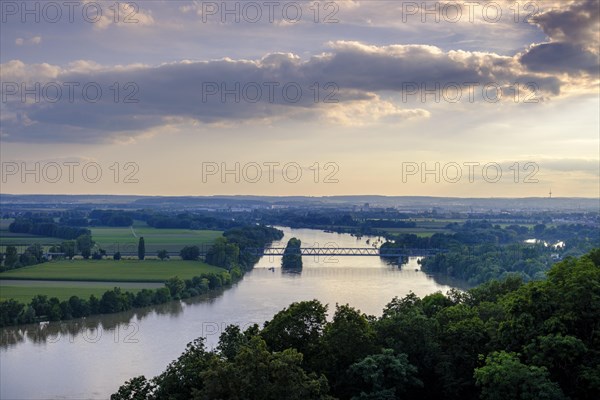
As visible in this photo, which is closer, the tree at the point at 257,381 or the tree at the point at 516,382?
the tree at the point at 257,381

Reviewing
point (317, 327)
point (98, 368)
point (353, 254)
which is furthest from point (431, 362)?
point (353, 254)

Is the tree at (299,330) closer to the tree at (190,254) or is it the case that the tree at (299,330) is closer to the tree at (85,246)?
the tree at (190,254)

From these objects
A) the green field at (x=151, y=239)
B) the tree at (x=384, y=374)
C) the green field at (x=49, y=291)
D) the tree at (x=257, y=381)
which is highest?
the tree at (x=257, y=381)

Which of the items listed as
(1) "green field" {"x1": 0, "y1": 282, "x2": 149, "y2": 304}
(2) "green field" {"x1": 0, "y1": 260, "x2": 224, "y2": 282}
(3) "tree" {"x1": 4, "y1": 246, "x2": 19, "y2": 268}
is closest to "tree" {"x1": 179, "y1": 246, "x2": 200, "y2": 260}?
(2) "green field" {"x1": 0, "y1": 260, "x2": 224, "y2": 282}

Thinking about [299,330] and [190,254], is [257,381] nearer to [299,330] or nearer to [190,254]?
[299,330]

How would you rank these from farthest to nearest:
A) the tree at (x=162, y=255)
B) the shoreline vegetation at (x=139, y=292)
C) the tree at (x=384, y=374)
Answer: the tree at (x=162, y=255) → the shoreline vegetation at (x=139, y=292) → the tree at (x=384, y=374)

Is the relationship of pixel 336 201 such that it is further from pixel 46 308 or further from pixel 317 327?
pixel 317 327

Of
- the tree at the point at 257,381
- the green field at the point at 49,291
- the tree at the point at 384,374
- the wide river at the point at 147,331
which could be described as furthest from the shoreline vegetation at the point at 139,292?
the tree at the point at 257,381
